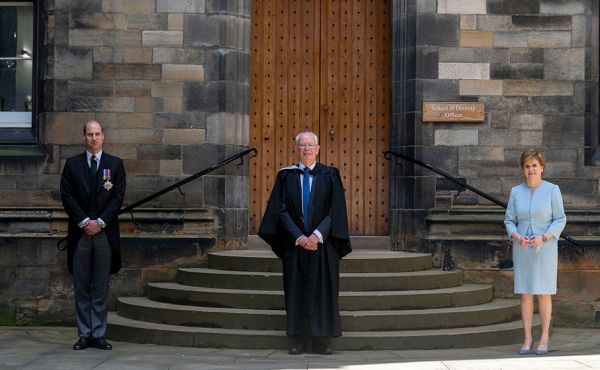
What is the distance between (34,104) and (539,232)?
19.8ft

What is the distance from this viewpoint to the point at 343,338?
10.0 m

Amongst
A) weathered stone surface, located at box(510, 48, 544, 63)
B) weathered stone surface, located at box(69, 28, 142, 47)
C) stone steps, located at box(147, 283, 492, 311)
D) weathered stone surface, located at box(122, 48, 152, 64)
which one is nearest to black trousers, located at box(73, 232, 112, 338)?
stone steps, located at box(147, 283, 492, 311)

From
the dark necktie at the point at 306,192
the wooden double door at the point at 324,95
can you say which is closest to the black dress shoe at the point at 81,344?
the dark necktie at the point at 306,192

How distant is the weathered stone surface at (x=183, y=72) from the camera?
40.2 feet

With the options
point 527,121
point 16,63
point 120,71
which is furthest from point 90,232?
point 527,121

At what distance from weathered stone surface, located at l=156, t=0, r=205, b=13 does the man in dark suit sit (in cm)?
265

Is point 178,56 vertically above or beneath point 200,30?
beneath

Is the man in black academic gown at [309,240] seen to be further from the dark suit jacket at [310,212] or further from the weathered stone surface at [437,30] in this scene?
the weathered stone surface at [437,30]

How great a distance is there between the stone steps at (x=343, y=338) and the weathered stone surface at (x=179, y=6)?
373 centimetres

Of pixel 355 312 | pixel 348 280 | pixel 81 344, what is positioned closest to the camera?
pixel 81 344

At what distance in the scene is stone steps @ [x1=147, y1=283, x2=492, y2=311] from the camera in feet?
34.8

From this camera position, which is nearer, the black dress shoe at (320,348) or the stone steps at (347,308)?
the black dress shoe at (320,348)

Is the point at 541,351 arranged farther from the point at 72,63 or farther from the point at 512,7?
the point at 72,63

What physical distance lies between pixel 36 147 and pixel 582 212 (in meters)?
6.14
